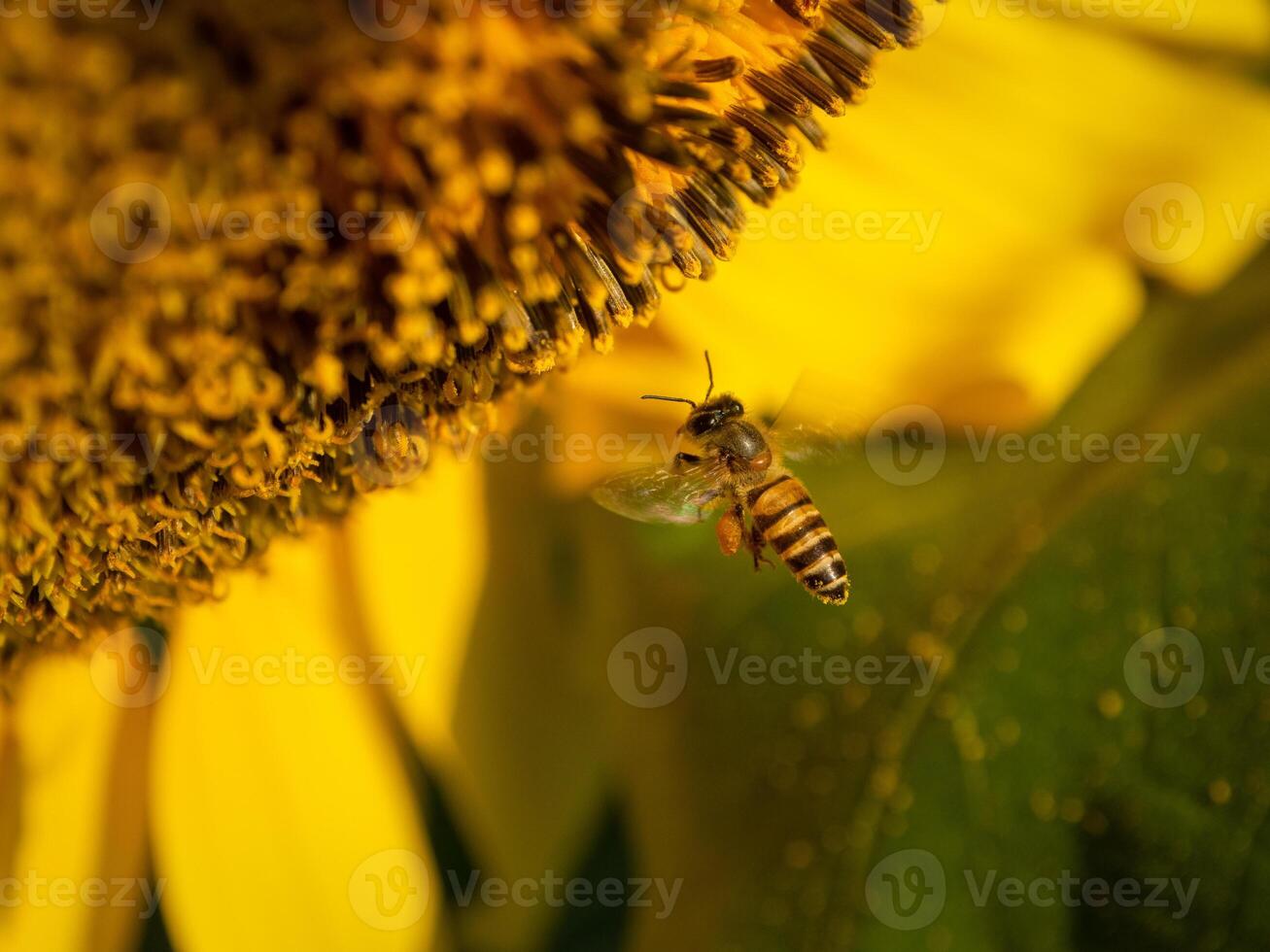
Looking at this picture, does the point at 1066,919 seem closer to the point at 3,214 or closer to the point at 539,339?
the point at 539,339

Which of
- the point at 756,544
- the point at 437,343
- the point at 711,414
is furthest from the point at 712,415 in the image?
the point at 437,343

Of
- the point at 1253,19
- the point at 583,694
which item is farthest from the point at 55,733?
the point at 1253,19

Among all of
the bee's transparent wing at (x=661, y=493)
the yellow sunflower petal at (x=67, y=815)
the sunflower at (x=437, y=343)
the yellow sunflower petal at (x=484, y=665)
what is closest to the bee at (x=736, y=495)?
the bee's transparent wing at (x=661, y=493)

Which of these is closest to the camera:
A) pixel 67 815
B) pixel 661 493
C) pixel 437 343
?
pixel 437 343

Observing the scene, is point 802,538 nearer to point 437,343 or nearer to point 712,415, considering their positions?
point 712,415

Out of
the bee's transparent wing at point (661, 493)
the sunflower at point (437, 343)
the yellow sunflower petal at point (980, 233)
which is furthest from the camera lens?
the yellow sunflower petal at point (980, 233)

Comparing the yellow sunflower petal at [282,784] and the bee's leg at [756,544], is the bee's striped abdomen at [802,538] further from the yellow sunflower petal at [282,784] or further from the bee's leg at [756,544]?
the yellow sunflower petal at [282,784]
